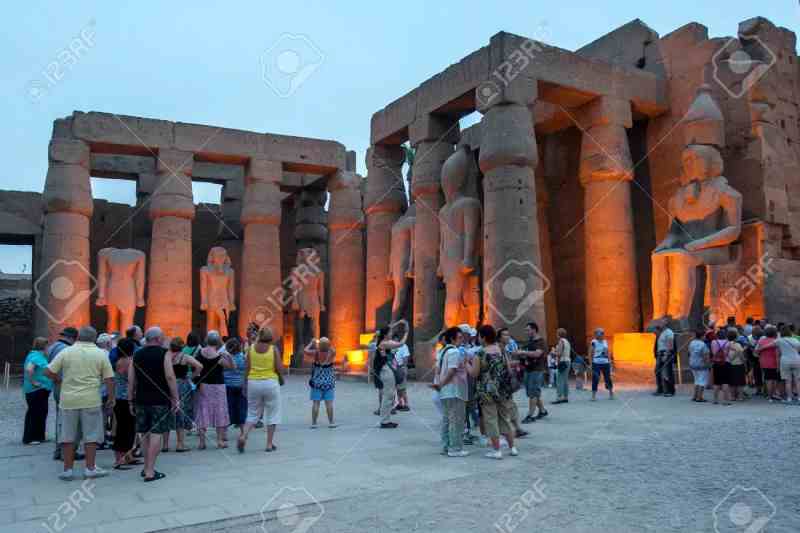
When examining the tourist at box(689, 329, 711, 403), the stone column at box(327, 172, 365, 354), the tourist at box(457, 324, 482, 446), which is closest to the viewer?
the tourist at box(457, 324, 482, 446)

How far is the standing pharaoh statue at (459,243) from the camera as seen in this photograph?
1529cm

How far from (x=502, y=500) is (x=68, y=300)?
1566 cm

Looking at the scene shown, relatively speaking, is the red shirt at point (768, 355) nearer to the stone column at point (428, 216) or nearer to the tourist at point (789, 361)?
the tourist at point (789, 361)

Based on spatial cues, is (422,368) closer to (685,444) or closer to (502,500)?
(685,444)

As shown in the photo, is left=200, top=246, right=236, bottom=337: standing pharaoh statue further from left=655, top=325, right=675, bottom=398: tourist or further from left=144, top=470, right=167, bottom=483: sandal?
left=144, top=470, right=167, bottom=483: sandal

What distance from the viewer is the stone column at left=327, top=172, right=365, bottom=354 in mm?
20719

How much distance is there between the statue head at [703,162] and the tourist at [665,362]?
380 centimetres

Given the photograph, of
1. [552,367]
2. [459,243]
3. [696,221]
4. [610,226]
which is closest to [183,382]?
[552,367]

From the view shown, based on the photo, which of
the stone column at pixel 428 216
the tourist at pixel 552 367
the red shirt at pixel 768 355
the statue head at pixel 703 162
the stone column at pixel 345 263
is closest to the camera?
the red shirt at pixel 768 355

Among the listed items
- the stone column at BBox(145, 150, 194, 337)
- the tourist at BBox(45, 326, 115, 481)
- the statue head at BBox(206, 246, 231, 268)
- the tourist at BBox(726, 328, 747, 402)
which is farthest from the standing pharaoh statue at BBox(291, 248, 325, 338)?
the tourist at BBox(45, 326, 115, 481)

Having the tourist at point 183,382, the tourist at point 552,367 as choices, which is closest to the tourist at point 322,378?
the tourist at point 183,382

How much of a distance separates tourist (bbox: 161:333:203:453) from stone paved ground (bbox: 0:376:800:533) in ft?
0.93

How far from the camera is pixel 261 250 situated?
20.6m

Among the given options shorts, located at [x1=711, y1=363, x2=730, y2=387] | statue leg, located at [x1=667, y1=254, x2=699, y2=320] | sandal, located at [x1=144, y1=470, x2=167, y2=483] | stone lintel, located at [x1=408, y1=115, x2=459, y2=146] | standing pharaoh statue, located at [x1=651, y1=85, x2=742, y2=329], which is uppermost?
stone lintel, located at [x1=408, y1=115, x2=459, y2=146]
